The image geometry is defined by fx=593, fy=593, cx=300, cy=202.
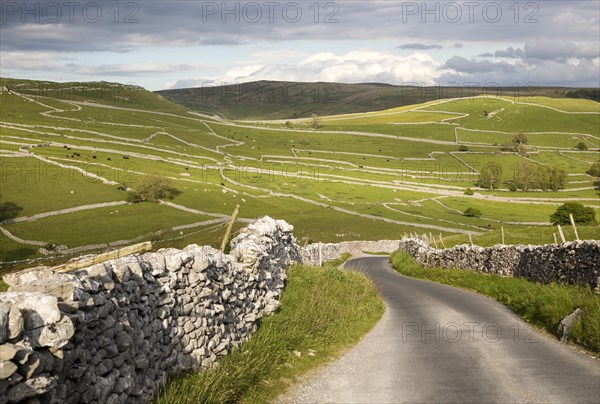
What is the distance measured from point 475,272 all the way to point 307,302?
1884 cm

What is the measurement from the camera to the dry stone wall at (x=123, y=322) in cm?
719

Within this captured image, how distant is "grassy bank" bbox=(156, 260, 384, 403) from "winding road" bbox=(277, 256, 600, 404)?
1.86 ft

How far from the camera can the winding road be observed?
38.4 feet

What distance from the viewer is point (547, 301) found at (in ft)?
62.5

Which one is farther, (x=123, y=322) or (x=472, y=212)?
(x=472, y=212)

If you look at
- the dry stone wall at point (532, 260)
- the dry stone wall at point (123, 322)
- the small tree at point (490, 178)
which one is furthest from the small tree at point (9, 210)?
the small tree at point (490, 178)

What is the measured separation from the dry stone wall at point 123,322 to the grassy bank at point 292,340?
485mm

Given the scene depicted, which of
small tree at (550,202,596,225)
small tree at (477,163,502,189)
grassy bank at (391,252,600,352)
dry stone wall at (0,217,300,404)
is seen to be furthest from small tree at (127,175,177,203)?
dry stone wall at (0,217,300,404)

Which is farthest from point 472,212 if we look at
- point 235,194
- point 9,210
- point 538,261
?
point 538,261

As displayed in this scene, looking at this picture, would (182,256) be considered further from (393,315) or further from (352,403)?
(393,315)

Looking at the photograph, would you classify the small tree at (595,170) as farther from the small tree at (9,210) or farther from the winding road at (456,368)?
the winding road at (456,368)

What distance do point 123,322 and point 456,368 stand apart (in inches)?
312

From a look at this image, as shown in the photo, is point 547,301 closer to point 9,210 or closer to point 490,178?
point 9,210

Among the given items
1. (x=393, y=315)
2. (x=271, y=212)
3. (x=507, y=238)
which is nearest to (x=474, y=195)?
(x=271, y=212)
